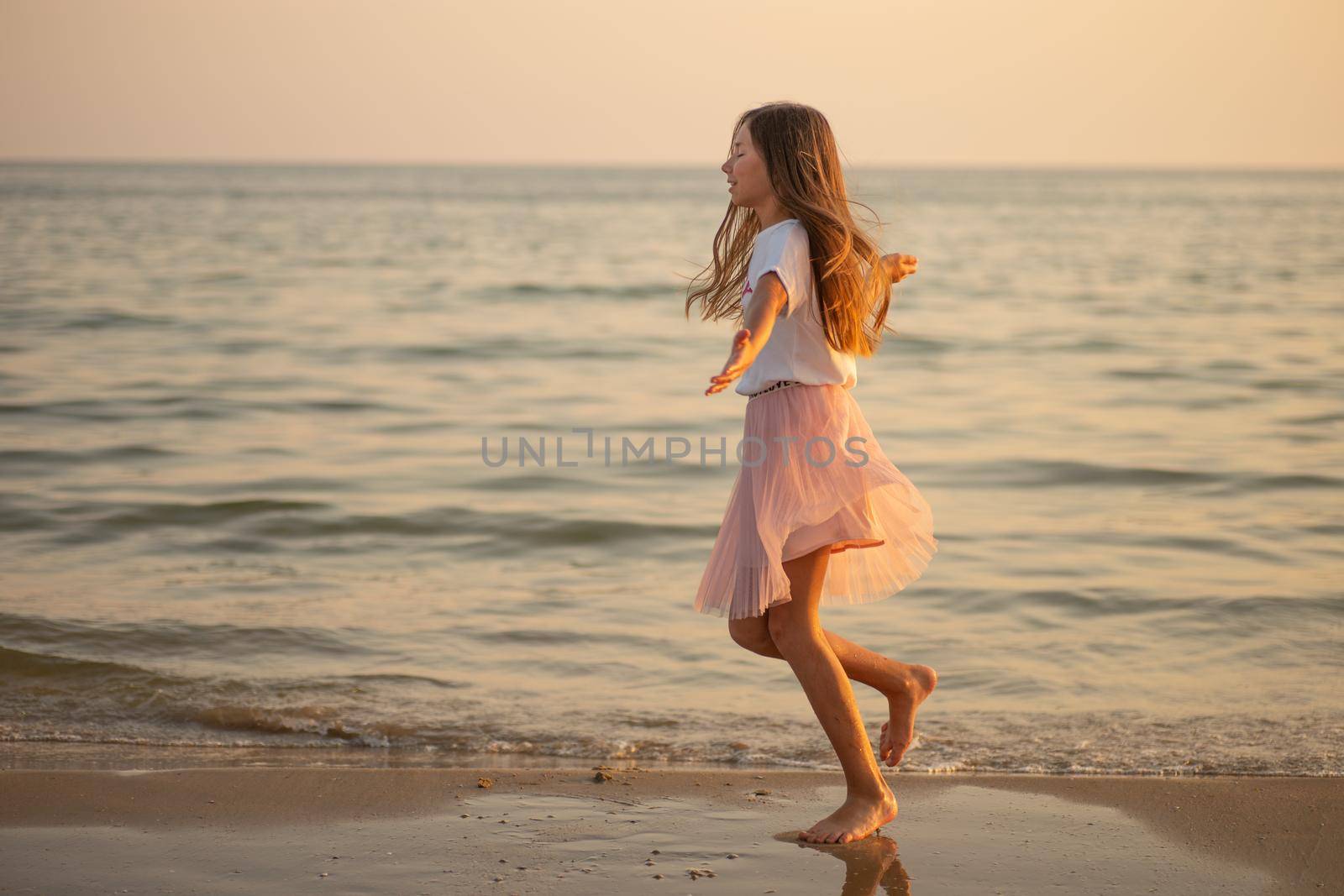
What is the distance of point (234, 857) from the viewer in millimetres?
3139

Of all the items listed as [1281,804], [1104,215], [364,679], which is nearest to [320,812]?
[364,679]

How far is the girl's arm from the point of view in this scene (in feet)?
9.21

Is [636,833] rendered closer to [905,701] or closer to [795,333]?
[905,701]

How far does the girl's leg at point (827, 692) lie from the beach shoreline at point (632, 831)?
A: 2.6 inches

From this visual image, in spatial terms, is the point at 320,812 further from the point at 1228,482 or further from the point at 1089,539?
the point at 1228,482

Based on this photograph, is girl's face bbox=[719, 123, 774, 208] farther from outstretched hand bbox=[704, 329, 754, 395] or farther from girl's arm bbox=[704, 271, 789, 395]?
outstretched hand bbox=[704, 329, 754, 395]

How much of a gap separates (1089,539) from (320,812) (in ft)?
15.4

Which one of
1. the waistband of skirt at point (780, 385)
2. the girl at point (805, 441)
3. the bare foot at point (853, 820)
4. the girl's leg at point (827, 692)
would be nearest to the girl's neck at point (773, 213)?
the girl at point (805, 441)

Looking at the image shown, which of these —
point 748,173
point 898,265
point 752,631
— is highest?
point 748,173

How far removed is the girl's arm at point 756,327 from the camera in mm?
2809

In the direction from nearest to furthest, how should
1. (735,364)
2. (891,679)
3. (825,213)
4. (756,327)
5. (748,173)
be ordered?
(735,364) < (756,327) < (825,213) < (748,173) < (891,679)

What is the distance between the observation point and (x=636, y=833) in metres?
3.31

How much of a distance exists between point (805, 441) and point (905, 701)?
0.77m

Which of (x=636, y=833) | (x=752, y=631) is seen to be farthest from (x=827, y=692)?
(x=636, y=833)
